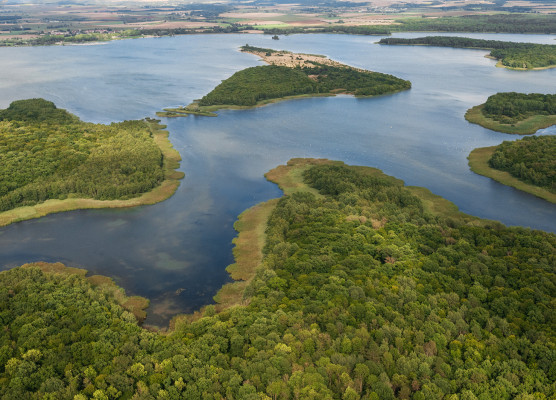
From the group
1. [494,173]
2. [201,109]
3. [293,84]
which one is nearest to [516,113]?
[494,173]

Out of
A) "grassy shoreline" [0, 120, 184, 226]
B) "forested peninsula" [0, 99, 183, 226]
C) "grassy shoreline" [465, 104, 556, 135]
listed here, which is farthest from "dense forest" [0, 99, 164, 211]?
"grassy shoreline" [465, 104, 556, 135]

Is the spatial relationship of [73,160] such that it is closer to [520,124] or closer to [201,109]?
[201,109]

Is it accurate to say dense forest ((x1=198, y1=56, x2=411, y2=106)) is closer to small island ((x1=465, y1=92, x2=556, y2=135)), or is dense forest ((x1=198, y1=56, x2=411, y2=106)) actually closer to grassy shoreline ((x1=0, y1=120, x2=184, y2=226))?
small island ((x1=465, y1=92, x2=556, y2=135))

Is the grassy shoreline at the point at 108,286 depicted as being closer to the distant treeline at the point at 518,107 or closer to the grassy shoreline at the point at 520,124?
the grassy shoreline at the point at 520,124

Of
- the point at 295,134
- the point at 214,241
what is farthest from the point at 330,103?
the point at 214,241

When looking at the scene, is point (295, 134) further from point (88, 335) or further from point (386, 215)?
point (88, 335)

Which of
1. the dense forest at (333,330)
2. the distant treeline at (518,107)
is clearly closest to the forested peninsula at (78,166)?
the dense forest at (333,330)

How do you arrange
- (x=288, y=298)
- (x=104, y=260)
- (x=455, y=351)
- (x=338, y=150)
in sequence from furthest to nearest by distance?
(x=338, y=150)
(x=104, y=260)
(x=288, y=298)
(x=455, y=351)
